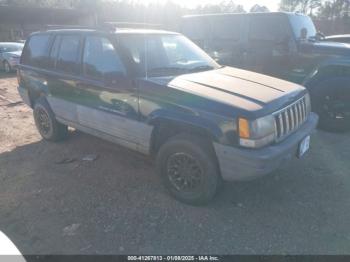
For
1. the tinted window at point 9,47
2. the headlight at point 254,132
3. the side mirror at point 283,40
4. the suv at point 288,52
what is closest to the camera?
the headlight at point 254,132

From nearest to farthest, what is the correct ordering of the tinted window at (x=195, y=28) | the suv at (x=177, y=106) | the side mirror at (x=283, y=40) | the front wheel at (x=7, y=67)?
the suv at (x=177, y=106) → the side mirror at (x=283, y=40) → the tinted window at (x=195, y=28) → the front wheel at (x=7, y=67)

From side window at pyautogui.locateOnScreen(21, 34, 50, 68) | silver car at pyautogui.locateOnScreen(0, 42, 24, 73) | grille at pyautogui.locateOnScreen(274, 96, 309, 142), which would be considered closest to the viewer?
grille at pyautogui.locateOnScreen(274, 96, 309, 142)

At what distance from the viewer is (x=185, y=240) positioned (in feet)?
9.55

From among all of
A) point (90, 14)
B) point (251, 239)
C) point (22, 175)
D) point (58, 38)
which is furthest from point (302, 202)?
point (90, 14)

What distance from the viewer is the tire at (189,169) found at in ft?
10.4

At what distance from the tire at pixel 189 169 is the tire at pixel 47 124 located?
230 centimetres

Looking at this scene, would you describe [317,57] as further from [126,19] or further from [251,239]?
[126,19]

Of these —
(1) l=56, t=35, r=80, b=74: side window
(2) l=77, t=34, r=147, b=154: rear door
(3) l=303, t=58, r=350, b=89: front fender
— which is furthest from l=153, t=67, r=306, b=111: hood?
(3) l=303, t=58, r=350, b=89: front fender

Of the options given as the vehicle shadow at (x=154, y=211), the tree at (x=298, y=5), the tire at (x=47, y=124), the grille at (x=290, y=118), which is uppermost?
the tree at (x=298, y=5)

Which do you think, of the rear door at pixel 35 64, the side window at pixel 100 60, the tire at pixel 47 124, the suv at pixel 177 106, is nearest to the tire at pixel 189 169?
the suv at pixel 177 106

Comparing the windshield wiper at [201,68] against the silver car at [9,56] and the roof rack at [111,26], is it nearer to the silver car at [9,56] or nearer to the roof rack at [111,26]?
the roof rack at [111,26]

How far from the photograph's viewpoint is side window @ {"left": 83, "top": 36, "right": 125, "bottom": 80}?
12.1 feet

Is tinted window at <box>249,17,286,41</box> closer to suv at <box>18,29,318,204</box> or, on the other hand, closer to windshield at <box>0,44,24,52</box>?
suv at <box>18,29,318,204</box>

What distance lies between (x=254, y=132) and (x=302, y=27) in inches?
167
